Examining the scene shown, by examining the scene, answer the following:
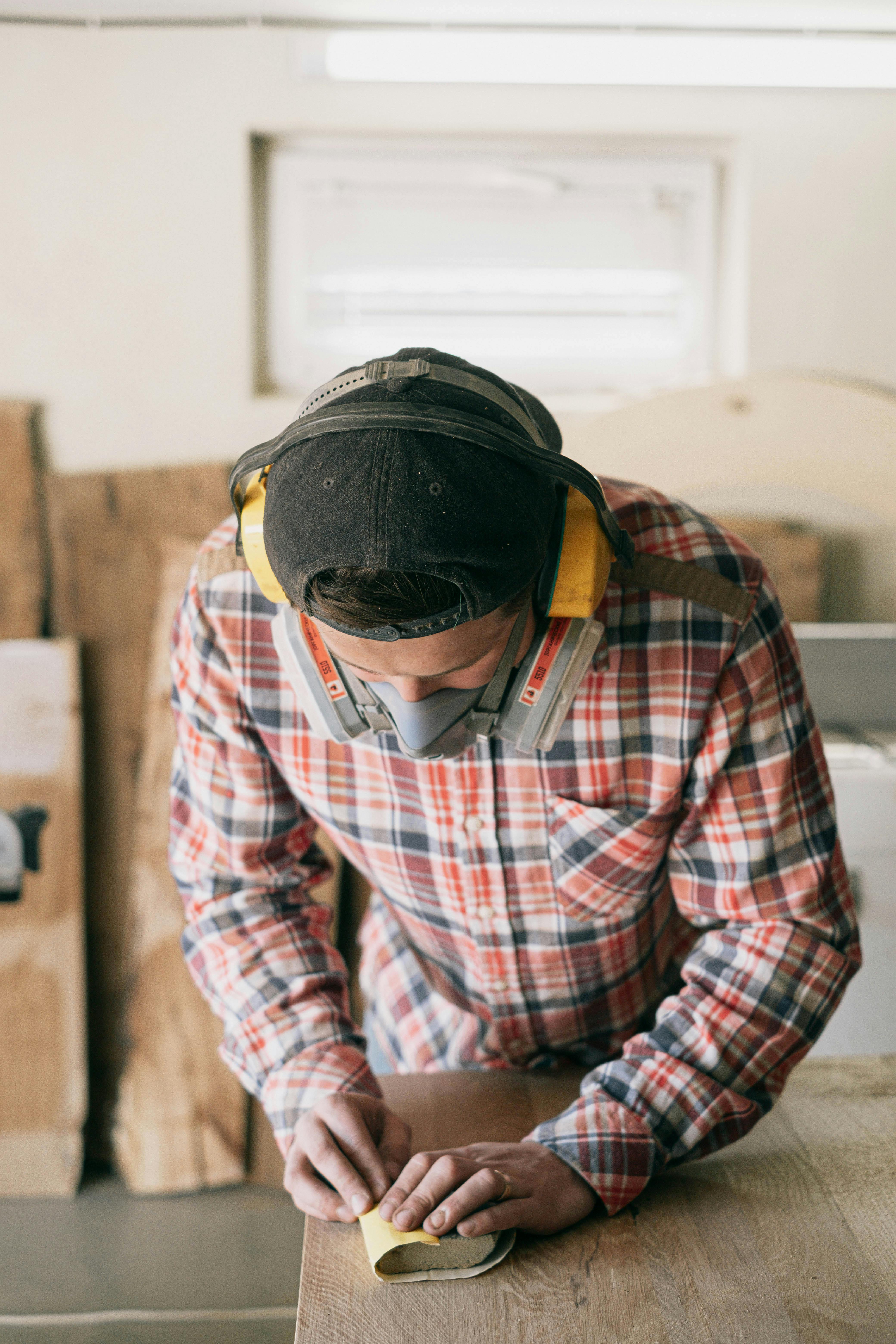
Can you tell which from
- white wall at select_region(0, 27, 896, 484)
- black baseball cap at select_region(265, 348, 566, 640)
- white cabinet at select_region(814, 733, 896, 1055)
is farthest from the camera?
white wall at select_region(0, 27, 896, 484)

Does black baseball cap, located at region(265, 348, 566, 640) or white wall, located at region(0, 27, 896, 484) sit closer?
black baseball cap, located at region(265, 348, 566, 640)

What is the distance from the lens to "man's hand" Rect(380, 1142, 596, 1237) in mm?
905

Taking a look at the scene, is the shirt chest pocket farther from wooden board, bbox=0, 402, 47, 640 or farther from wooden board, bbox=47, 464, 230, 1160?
wooden board, bbox=0, 402, 47, 640

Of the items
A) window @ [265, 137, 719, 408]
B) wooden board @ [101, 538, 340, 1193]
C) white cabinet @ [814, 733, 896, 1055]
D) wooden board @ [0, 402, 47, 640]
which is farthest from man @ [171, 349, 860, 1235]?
window @ [265, 137, 719, 408]

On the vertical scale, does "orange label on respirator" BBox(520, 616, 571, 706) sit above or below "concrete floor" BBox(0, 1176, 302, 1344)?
above

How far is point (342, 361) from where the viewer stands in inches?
106

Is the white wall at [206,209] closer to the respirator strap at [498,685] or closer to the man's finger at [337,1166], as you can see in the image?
the respirator strap at [498,685]

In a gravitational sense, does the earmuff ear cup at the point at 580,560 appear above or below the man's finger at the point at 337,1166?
above

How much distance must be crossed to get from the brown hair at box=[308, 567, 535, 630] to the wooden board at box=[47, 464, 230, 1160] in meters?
1.84

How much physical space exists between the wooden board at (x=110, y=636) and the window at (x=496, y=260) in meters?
0.46

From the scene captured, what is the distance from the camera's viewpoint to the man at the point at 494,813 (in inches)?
31.6

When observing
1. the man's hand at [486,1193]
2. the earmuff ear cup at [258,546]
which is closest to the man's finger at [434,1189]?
the man's hand at [486,1193]

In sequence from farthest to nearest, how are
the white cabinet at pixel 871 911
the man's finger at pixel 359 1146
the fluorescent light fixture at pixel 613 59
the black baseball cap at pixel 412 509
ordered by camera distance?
the fluorescent light fixture at pixel 613 59 → the white cabinet at pixel 871 911 → the man's finger at pixel 359 1146 → the black baseball cap at pixel 412 509

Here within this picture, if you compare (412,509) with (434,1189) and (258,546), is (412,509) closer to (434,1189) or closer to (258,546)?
(258,546)
